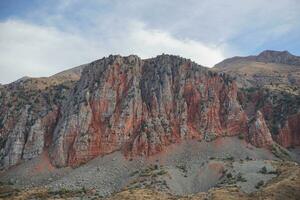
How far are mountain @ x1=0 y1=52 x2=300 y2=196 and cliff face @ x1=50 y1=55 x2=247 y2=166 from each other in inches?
15.0

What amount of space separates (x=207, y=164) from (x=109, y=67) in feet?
197

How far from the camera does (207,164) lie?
13650cm

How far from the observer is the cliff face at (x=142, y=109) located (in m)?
152

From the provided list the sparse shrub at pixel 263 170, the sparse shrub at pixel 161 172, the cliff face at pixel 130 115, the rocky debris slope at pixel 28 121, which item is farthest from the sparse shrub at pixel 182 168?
the rocky debris slope at pixel 28 121

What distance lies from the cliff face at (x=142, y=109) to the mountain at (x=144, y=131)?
1.25ft

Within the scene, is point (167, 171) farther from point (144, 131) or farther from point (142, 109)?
point (142, 109)

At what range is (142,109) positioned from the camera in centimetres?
16300

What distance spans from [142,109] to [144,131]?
500 inches

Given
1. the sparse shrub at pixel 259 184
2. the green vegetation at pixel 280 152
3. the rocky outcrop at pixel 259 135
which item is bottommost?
the sparse shrub at pixel 259 184

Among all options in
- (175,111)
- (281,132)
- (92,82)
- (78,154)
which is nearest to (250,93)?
(281,132)

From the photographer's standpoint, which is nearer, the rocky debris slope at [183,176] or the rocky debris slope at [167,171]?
the rocky debris slope at [183,176]

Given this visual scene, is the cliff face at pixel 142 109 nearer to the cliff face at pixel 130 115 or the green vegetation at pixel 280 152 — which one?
the cliff face at pixel 130 115

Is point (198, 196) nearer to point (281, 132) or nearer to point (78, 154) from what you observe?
point (78, 154)

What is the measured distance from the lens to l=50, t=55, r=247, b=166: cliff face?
500 feet
